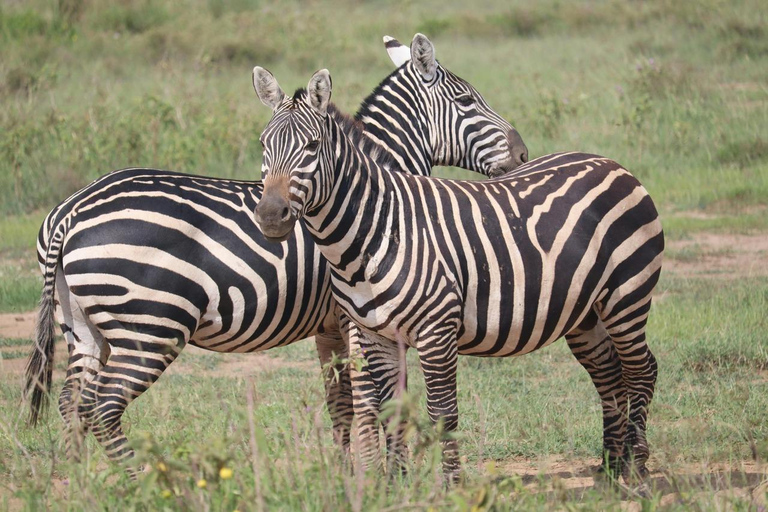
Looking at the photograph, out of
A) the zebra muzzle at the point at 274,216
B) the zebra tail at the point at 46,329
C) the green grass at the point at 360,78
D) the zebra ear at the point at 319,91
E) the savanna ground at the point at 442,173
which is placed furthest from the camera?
the green grass at the point at 360,78

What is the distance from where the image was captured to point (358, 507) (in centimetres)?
320

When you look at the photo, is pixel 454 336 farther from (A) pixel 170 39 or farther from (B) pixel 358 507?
(A) pixel 170 39

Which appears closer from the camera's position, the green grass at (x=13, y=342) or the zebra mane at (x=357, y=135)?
the zebra mane at (x=357, y=135)

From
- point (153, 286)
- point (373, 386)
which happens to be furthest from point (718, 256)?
point (153, 286)

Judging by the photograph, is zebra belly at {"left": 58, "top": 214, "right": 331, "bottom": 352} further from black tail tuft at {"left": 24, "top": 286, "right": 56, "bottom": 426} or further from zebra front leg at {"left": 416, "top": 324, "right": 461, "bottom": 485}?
zebra front leg at {"left": 416, "top": 324, "right": 461, "bottom": 485}

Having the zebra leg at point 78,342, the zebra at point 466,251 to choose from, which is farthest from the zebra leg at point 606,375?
the zebra leg at point 78,342

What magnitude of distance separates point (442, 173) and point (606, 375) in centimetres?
627

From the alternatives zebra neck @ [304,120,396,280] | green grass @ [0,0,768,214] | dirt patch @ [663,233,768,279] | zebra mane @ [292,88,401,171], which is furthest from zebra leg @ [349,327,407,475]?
green grass @ [0,0,768,214]

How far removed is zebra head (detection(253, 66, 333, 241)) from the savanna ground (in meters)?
0.69

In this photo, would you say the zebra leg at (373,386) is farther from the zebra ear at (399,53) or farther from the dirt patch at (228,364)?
the dirt patch at (228,364)

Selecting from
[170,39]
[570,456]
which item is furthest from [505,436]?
[170,39]

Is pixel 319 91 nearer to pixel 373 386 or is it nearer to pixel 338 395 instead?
pixel 373 386

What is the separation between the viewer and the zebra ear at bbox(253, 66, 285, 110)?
179 inches

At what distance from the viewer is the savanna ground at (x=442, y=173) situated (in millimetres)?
3654
